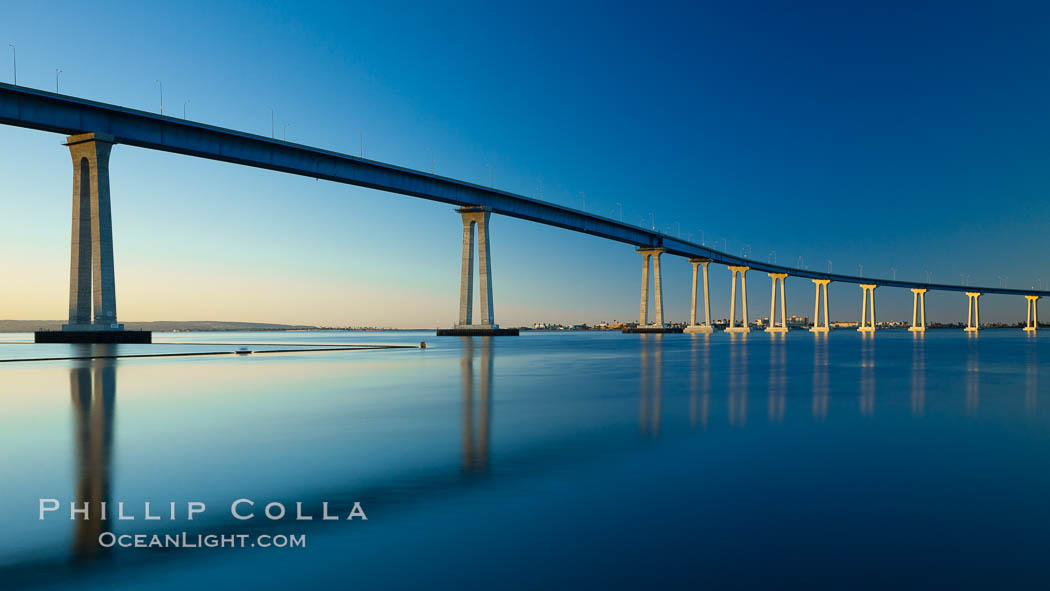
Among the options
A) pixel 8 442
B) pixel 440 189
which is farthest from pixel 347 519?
pixel 440 189

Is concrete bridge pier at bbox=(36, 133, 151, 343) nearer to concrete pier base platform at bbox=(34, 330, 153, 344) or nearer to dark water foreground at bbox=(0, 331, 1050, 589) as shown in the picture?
concrete pier base platform at bbox=(34, 330, 153, 344)

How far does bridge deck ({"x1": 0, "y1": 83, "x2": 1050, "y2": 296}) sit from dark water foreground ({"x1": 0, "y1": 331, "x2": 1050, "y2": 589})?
44.5 metres

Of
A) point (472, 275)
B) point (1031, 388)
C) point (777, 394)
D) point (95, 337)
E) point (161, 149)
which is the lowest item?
point (1031, 388)

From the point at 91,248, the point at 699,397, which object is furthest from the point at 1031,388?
the point at 91,248

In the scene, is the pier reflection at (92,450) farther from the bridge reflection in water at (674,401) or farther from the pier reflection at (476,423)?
the pier reflection at (476,423)

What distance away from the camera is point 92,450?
966 cm

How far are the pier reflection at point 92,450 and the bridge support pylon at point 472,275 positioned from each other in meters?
70.5

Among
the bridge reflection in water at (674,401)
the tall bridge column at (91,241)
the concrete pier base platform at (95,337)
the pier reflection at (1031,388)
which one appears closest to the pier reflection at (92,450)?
the bridge reflection in water at (674,401)

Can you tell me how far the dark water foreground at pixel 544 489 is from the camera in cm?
473

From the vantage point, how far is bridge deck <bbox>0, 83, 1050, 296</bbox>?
Answer: 49.5 meters

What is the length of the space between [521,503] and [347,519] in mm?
1741

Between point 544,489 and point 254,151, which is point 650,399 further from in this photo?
point 254,151

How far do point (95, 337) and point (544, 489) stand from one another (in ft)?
186

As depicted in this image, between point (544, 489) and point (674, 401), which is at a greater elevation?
point (544, 489)
